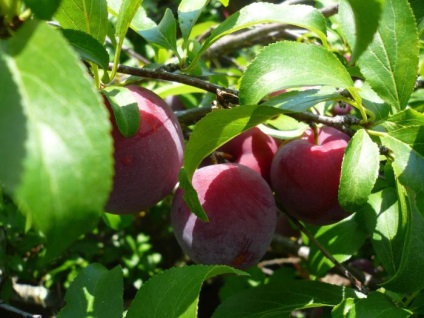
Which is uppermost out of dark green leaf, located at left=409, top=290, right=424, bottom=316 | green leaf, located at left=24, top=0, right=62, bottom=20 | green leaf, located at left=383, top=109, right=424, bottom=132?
green leaf, located at left=24, top=0, right=62, bottom=20

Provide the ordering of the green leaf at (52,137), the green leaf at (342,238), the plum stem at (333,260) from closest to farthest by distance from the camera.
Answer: the green leaf at (52,137) < the plum stem at (333,260) < the green leaf at (342,238)

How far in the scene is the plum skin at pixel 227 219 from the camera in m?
0.90

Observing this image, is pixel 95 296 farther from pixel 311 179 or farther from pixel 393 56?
pixel 393 56

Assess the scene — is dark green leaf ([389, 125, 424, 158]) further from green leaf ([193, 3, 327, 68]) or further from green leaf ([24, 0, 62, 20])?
green leaf ([24, 0, 62, 20])

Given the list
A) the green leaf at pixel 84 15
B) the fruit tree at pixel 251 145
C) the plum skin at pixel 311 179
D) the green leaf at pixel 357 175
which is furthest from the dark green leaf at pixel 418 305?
the green leaf at pixel 84 15

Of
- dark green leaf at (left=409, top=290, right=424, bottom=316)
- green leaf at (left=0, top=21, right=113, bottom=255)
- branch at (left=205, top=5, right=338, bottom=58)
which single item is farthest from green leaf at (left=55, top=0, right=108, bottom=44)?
branch at (left=205, top=5, right=338, bottom=58)

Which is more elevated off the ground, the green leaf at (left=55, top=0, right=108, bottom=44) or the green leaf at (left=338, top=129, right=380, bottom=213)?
the green leaf at (left=55, top=0, right=108, bottom=44)

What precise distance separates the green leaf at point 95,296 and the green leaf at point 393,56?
51cm

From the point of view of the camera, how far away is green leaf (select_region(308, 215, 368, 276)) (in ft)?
3.75

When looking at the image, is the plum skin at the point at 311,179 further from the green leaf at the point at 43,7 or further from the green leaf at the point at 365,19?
the green leaf at the point at 43,7

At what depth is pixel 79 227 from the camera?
40 centimetres

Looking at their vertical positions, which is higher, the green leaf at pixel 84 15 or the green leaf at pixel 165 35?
the green leaf at pixel 84 15

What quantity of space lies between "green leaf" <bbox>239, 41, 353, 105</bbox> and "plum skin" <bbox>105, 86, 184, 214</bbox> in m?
0.14

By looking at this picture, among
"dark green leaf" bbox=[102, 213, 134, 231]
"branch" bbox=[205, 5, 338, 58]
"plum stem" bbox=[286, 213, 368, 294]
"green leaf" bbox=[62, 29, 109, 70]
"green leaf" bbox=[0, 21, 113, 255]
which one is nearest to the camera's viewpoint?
"green leaf" bbox=[0, 21, 113, 255]
